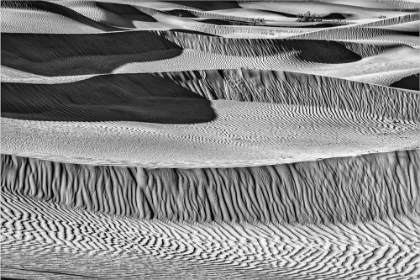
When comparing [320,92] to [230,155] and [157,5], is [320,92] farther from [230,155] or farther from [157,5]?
[157,5]

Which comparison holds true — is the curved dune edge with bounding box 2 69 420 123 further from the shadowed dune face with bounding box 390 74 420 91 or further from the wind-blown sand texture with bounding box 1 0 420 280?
the shadowed dune face with bounding box 390 74 420 91

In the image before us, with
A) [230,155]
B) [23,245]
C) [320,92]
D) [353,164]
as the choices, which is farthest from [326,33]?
[23,245]

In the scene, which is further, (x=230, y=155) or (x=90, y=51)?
(x=90, y=51)

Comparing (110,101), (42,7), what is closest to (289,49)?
(110,101)

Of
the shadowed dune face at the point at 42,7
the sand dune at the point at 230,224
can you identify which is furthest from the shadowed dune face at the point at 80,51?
the sand dune at the point at 230,224

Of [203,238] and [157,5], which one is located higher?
[157,5]

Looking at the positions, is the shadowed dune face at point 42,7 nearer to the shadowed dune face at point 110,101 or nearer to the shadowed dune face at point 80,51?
the shadowed dune face at point 80,51
